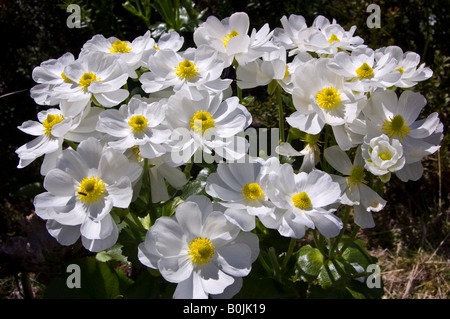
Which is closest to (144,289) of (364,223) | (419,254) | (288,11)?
(364,223)

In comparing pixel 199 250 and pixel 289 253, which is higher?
pixel 199 250

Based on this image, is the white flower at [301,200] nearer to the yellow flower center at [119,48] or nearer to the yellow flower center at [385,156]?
the yellow flower center at [385,156]

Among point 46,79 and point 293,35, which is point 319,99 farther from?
point 46,79

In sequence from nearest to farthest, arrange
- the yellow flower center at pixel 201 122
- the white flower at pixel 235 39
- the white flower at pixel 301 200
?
1. the white flower at pixel 301 200
2. the yellow flower center at pixel 201 122
3. the white flower at pixel 235 39

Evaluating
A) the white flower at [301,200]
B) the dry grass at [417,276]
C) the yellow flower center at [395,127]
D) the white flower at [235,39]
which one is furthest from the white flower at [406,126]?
the dry grass at [417,276]

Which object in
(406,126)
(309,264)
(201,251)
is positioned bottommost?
(309,264)

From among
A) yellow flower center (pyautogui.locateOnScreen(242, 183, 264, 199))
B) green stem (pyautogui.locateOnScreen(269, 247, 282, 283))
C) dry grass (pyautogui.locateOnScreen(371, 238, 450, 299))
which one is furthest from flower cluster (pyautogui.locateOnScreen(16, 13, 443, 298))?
dry grass (pyautogui.locateOnScreen(371, 238, 450, 299))

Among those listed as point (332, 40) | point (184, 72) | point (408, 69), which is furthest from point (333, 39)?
point (184, 72)

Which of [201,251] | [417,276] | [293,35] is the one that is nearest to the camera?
[201,251]
